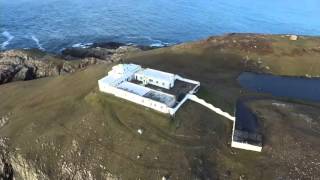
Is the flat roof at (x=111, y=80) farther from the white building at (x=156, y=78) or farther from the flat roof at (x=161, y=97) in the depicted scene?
the flat roof at (x=161, y=97)

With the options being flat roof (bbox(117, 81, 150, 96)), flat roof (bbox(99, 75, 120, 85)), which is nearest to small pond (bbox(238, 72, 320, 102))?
flat roof (bbox(117, 81, 150, 96))

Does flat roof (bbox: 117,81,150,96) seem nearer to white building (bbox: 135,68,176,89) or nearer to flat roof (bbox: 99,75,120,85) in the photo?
flat roof (bbox: 99,75,120,85)

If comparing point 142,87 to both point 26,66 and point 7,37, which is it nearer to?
point 26,66

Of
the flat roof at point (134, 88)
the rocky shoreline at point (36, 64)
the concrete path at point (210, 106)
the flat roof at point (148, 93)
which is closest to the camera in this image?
the flat roof at point (148, 93)

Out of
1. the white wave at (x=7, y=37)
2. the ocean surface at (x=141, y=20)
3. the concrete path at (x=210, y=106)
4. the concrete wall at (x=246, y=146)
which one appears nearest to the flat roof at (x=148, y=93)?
the concrete path at (x=210, y=106)

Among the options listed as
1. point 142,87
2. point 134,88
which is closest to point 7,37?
point 134,88

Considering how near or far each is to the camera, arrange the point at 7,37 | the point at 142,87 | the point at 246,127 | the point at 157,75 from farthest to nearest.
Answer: the point at 7,37 → the point at 157,75 → the point at 142,87 → the point at 246,127
